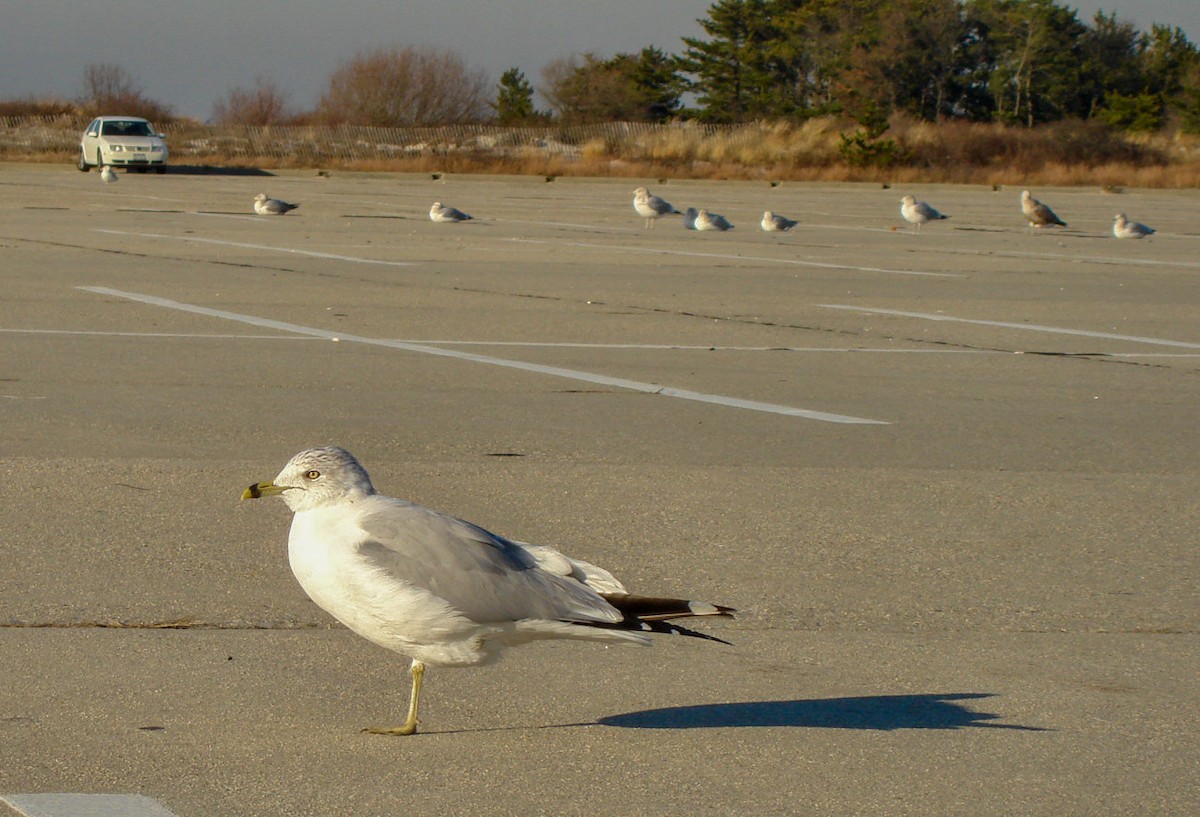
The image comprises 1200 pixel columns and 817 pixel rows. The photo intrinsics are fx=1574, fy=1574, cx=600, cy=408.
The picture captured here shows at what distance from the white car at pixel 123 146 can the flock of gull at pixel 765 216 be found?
2074 cm

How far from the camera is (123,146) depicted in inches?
1884

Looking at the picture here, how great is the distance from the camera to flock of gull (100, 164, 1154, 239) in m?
26.3

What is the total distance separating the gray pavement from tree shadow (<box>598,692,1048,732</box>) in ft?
0.06

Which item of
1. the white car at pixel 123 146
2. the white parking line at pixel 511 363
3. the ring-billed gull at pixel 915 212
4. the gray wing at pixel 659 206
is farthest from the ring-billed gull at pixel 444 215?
the white car at pixel 123 146

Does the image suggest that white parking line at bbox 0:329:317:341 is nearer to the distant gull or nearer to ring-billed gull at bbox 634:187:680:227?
the distant gull

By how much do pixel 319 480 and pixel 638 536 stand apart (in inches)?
103

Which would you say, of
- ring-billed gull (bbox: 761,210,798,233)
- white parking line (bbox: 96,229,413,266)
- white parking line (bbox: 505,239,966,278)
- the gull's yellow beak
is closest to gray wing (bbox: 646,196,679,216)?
ring-billed gull (bbox: 761,210,798,233)

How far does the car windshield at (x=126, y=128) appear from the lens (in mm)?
49000

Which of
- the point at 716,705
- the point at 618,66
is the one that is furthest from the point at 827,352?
the point at 618,66

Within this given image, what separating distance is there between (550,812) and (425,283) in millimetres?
13192

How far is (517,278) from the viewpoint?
58.1ft

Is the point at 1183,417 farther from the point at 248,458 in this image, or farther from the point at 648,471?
the point at 248,458

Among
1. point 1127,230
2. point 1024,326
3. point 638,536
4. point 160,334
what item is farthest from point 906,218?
point 638,536

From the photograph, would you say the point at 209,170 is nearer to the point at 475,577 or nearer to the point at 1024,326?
the point at 1024,326
